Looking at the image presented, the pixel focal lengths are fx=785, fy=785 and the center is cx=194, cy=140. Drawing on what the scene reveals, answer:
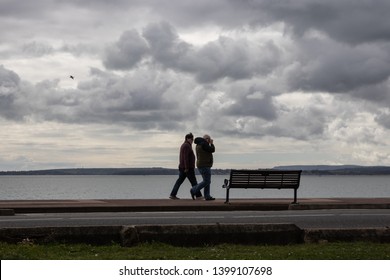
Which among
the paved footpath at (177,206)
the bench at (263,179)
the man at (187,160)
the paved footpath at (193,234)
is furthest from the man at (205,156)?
the paved footpath at (193,234)

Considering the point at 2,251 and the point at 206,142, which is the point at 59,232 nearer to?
the point at 2,251

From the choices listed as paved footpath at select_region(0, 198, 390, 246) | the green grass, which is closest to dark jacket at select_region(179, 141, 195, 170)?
paved footpath at select_region(0, 198, 390, 246)

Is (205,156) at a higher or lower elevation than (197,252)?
higher

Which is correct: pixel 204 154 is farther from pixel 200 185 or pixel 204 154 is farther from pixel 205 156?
pixel 200 185

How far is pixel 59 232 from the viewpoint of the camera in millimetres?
11039

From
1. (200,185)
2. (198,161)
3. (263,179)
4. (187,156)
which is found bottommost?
(200,185)

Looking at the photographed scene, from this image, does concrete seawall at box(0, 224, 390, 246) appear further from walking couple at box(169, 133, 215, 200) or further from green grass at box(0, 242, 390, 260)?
walking couple at box(169, 133, 215, 200)

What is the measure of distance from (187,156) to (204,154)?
2.99ft

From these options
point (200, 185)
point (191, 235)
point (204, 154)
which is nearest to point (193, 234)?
point (191, 235)

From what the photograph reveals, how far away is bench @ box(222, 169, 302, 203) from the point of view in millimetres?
20141

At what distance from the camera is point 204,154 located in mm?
21219

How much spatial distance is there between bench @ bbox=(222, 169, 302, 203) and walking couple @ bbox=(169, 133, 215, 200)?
3.00 ft

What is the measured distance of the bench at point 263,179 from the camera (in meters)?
20.1

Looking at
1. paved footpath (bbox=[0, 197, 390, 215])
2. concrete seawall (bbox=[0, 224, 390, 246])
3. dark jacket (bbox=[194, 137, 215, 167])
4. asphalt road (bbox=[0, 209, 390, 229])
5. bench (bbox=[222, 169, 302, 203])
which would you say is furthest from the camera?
dark jacket (bbox=[194, 137, 215, 167])
